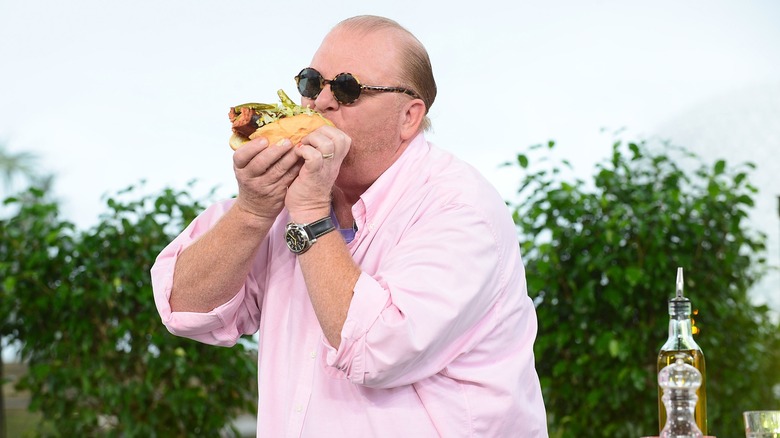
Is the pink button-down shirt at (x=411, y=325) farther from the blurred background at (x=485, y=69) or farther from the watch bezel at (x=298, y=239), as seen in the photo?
the blurred background at (x=485, y=69)

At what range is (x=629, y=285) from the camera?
353 cm

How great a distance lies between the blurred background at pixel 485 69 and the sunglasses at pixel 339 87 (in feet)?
10.0

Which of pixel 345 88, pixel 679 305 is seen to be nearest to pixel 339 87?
pixel 345 88

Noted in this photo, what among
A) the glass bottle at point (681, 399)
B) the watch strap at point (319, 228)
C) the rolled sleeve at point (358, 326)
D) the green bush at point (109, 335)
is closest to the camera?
the glass bottle at point (681, 399)

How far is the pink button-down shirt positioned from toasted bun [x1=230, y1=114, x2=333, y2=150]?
194 mm

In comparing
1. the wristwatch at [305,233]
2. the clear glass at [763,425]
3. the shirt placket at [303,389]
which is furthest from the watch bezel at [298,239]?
the clear glass at [763,425]

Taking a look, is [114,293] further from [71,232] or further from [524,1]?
[524,1]

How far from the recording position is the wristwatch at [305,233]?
1651mm

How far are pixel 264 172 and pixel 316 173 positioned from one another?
102 mm

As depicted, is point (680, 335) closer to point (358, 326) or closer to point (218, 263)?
point (358, 326)

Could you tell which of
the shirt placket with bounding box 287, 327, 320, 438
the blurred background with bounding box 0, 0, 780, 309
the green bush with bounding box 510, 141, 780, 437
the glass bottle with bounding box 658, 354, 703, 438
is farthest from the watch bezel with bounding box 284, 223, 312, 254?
the blurred background with bounding box 0, 0, 780, 309

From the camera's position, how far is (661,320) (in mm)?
3557

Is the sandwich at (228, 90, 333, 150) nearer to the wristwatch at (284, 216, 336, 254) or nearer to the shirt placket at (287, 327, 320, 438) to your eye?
the wristwatch at (284, 216, 336, 254)

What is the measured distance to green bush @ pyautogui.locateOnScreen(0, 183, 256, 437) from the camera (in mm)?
3701
